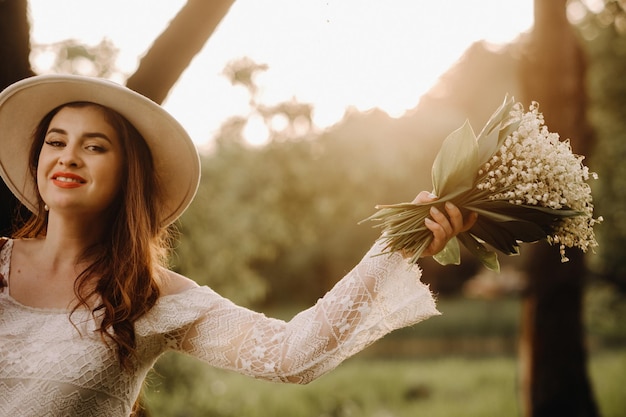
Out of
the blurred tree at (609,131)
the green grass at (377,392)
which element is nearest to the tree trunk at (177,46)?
the green grass at (377,392)

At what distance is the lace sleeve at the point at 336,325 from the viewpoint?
69.4 inches

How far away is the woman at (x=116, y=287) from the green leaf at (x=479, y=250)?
0.07 meters

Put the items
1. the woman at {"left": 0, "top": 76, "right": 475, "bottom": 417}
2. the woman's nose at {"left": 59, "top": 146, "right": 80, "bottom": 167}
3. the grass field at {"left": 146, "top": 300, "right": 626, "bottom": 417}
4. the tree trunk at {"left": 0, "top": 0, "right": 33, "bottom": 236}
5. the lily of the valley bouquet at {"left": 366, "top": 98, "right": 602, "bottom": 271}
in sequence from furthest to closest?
the grass field at {"left": 146, "top": 300, "right": 626, "bottom": 417}
the tree trunk at {"left": 0, "top": 0, "right": 33, "bottom": 236}
the woman's nose at {"left": 59, "top": 146, "right": 80, "bottom": 167}
the woman at {"left": 0, "top": 76, "right": 475, "bottom": 417}
the lily of the valley bouquet at {"left": 366, "top": 98, "right": 602, "bottom": 271}

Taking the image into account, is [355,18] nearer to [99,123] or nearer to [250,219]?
[99,123]

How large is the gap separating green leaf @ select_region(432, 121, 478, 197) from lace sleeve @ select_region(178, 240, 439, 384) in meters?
0.24

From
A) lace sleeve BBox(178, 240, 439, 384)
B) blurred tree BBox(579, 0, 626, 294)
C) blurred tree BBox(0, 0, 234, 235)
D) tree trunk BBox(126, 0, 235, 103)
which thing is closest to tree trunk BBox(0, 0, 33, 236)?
blurred tree BBox(0, 0, 234, 235)

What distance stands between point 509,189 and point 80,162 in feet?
3.88

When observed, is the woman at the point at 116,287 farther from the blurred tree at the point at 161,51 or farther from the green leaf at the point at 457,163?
the blurred tree at the point at 161,51

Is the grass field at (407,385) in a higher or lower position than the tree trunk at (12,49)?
lower

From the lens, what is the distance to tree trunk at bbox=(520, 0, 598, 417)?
20.0 feet

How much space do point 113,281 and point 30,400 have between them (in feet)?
1.27

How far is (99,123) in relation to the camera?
2020mm

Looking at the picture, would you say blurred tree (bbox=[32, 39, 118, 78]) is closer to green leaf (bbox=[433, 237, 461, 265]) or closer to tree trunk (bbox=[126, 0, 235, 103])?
tree trunk (bbox=[126, 0, 235, 103])

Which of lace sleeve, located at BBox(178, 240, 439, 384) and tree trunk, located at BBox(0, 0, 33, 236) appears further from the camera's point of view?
tree trunk, located at BBox(0, 0, 33, 236)
